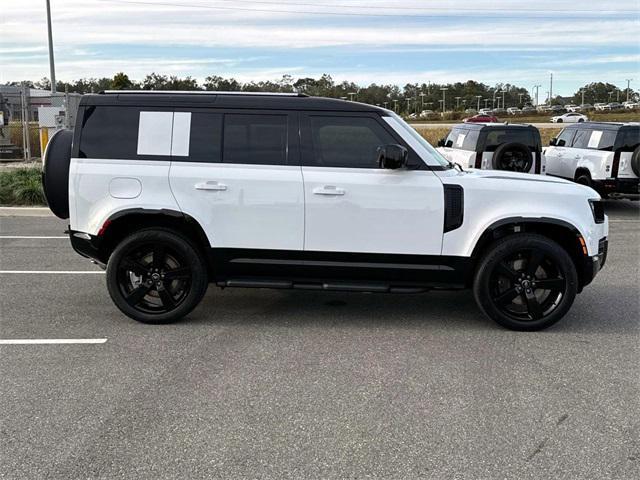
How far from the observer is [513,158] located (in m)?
13.1

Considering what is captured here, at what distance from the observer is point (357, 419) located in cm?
389

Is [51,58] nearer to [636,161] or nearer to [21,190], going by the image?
[21,190]

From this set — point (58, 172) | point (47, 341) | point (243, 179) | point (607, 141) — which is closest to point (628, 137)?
point (607, 141)

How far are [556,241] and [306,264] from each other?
7.17 feet

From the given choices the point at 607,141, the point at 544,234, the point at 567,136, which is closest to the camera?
the point at 544,234

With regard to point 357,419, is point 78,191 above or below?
above

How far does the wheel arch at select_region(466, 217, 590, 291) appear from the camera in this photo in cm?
545

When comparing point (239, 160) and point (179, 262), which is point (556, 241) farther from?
point (179, 262)

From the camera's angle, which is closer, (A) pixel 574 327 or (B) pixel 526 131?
(A) pixel 574 327

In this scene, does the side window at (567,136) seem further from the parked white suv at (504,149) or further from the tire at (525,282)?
the tire at (525,282)

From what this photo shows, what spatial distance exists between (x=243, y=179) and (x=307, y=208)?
0.59m

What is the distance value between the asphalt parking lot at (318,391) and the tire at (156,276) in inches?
6.7

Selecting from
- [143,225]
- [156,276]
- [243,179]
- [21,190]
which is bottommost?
[21,190]

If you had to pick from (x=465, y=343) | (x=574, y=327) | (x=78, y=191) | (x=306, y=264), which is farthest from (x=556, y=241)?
(x=78, y=191)
